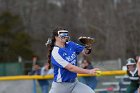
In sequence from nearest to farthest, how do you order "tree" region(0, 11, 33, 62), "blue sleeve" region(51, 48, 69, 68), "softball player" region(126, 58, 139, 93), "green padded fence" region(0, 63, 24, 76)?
"blue sleeve" region(51, 48, 69, 68), "softball player" region(126, 58, 139, 93), "green padded fence" region(0, 63, 24, 76), "tree" region(0, 11, 33, 62)

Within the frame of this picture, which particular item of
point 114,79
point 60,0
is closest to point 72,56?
point 114,79

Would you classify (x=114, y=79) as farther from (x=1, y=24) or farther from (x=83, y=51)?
(x=1, y=24)

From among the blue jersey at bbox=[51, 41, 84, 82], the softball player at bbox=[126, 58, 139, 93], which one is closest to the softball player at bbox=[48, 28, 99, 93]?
the blue jersey at bbox=[51, 41, 84, 82]

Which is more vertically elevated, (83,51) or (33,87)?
(83,51)

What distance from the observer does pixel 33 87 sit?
16500 millimetres

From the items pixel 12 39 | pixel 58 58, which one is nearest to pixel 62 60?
pixel 58 58

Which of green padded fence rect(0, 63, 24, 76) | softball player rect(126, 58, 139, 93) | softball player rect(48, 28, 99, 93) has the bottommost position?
green padded fence rect(0, 63, 24, 76)

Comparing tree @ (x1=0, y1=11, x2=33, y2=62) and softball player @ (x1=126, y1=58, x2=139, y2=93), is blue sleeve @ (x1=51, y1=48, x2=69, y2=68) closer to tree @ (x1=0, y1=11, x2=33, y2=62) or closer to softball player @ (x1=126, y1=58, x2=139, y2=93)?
softball player @ (x1=126, y1=58, x2=139, y2=93)

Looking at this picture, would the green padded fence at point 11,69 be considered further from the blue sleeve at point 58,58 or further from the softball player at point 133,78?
the blue sleeve at point 58,58

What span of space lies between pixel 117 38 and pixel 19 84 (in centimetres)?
2588

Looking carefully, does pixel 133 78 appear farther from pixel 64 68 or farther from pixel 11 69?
pixel 11 69

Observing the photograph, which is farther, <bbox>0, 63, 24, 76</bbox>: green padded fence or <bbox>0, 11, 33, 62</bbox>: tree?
<bbox>0, 11, 33, 62</bbox>: tree

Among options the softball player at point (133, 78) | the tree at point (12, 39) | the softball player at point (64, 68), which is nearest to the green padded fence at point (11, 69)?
the tree at point (12, 39)

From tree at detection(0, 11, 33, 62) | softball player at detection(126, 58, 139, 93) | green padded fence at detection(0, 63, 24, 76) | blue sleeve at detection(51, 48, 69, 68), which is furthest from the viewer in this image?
tree at detection(0, 11, 33, 62)
